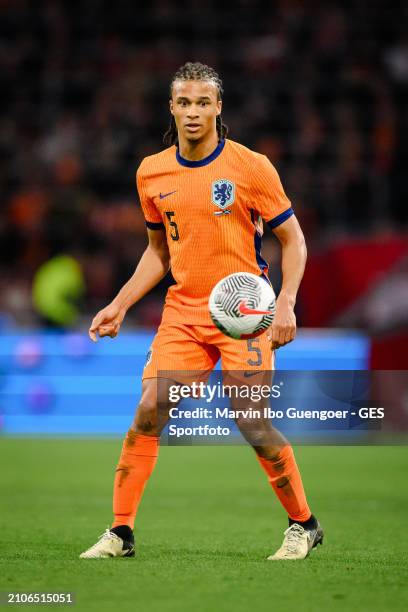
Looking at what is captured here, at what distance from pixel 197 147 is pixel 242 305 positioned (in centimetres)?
85

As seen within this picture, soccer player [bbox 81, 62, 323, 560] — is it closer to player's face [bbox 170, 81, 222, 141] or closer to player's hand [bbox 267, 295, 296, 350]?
player's face [bbox 170, 81, 222, 141]

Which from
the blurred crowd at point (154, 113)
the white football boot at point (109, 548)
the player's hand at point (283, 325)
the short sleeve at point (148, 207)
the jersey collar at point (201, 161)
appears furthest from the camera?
the blurred crowd at point (154, 113)

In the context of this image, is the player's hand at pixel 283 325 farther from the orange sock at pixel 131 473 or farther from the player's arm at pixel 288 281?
the orange sock at pixel 131 473

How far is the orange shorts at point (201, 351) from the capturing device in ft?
17.9

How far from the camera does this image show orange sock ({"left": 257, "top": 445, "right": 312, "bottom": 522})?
18.1ft

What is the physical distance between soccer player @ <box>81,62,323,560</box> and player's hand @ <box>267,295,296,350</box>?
0.67ft

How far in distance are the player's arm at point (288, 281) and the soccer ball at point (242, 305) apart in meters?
0.05

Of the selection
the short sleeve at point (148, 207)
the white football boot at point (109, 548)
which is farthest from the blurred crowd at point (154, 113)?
the white football boot at point (109, 548)

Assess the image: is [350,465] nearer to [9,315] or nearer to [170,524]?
[170,524]

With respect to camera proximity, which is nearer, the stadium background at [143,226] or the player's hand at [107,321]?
the player's hand at [107,321]

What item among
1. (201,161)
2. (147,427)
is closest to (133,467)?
(147,427)

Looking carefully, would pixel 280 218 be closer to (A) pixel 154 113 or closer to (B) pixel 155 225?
(B) pixel 155 225

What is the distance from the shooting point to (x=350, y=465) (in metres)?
10.5

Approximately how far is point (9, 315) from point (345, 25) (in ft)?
23.1
